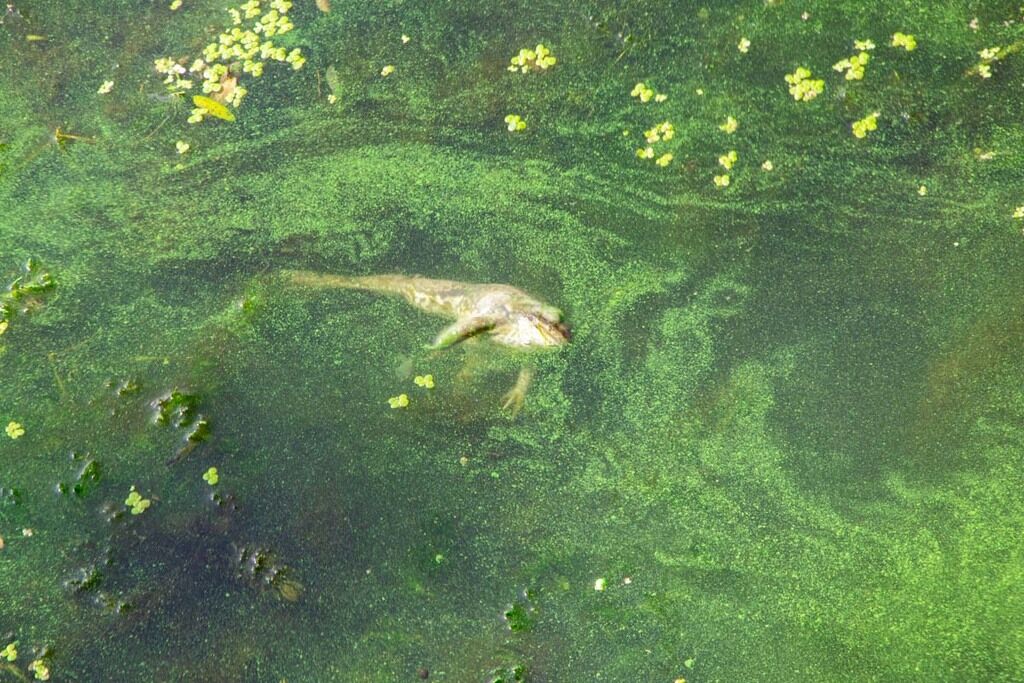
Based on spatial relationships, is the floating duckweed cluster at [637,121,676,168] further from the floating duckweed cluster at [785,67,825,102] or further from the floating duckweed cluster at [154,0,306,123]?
the floating duckweed cluster at [154,0,306,123]

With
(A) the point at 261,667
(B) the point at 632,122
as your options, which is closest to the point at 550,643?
(A) the point at 261,667

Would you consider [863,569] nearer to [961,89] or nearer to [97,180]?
[961,89]

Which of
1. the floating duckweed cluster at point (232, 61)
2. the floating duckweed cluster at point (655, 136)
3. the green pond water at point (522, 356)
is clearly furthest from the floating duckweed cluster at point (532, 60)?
the floating duckweed cluster at point (232, 61)

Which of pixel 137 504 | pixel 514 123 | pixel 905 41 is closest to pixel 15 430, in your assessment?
pixel 137 504

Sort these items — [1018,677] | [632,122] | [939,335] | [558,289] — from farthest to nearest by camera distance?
1. [632,122]
2. [558,289]
3. [939,335]
4. [1018,677]

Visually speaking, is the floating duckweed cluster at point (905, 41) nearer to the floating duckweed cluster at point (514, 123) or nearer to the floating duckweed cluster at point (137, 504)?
the floating duckweed cluster at point (514, 123)

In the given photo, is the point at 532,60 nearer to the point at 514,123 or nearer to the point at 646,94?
the point at 514,123
